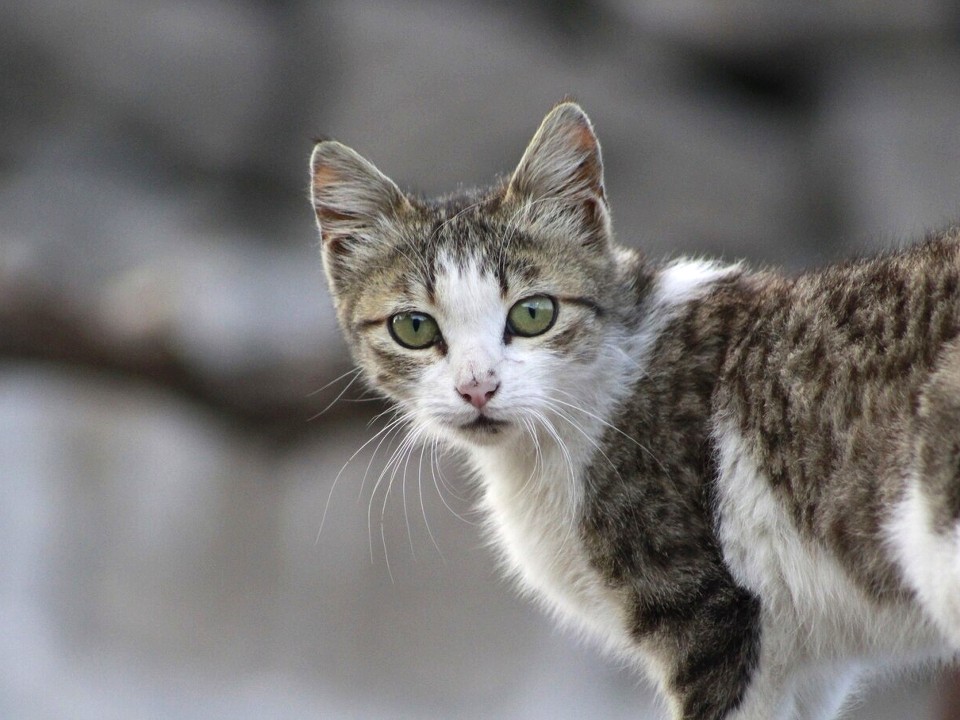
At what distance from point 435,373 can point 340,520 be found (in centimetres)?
279

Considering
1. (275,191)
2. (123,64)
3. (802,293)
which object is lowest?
(802,293)

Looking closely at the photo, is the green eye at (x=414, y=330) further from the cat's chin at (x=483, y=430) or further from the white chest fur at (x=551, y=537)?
the white chest fur at (x=551, y=537)

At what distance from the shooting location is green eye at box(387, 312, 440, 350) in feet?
7.98

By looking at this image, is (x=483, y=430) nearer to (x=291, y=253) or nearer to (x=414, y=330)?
(x=414, y=330)

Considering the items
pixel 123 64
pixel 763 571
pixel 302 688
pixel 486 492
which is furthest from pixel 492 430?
pixel 123 64

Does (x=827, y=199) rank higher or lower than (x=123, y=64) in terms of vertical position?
lower

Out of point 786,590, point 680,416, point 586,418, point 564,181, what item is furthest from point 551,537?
point 564,181

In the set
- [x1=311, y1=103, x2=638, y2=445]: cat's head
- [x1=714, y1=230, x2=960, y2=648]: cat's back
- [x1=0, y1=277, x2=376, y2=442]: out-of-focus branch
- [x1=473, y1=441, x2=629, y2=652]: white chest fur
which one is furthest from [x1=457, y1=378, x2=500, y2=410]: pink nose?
[x1=0, y1=277, x2=376, y2=442]: out-of-focus branch

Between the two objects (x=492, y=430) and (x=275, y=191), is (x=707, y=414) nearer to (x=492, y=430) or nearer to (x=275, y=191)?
(x=492, y=430)

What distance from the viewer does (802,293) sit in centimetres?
232

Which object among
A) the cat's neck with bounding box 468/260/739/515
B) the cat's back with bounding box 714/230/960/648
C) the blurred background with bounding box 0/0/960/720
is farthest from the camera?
the blurred background with bounding box 0/0/960/720

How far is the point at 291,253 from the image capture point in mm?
5219

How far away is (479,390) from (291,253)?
3175 millimetres

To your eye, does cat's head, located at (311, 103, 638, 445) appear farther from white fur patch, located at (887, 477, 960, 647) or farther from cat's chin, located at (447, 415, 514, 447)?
white fur patch, located at (887, 477, 960, 647)
